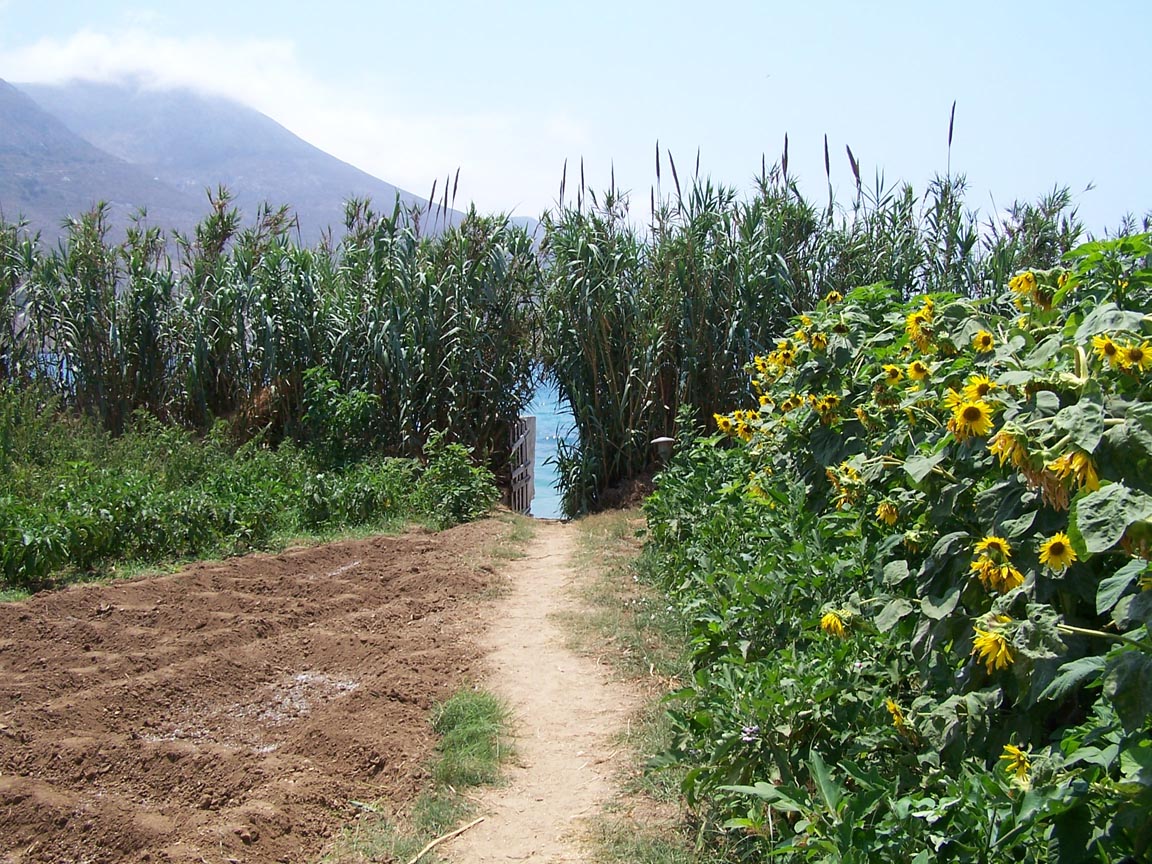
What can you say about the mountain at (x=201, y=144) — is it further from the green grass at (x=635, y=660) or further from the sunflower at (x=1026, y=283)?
the sunflower at (x=1026, y=283)

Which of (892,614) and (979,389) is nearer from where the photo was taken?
(979,389)

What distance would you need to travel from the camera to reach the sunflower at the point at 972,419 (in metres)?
2.15

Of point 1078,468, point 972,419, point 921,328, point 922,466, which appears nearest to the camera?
point 1078,468

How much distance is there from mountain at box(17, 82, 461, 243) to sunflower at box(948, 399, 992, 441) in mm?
91140

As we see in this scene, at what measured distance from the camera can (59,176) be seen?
7150 cm

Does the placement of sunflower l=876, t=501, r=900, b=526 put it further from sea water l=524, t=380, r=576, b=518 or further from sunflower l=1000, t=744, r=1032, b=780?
sea water l=524, t=380, r=576, b=518

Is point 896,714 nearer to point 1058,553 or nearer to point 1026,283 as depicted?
point 1058,553

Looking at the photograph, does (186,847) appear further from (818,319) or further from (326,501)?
(326,501)

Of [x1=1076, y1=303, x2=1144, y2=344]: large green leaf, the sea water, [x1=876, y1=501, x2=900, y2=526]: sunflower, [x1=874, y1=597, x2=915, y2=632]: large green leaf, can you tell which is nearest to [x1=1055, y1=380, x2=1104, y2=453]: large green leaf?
[x1=1076, y1=303, x2=1144, y2=344]: large green leaf

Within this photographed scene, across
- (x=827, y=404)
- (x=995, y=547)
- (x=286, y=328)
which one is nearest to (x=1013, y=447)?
(x=995, y=547)

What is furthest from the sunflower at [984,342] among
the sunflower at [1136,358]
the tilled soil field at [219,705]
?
the tilled soil field at [219,705]

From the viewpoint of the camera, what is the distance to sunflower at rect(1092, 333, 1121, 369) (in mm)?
1977

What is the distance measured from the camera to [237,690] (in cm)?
410

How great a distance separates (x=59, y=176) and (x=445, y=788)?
8108 cm
